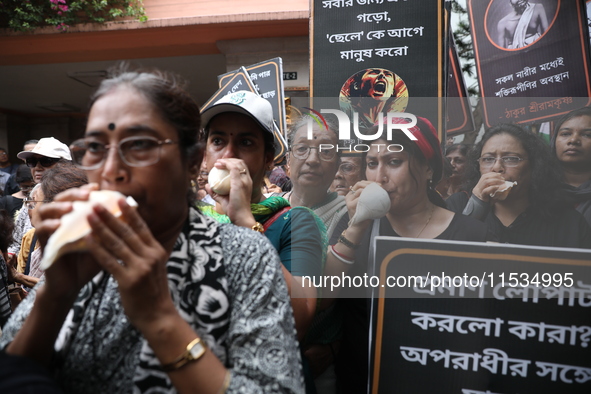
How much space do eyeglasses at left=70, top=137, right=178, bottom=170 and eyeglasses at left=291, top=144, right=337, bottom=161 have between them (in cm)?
77

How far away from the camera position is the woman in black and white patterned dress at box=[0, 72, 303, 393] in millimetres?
947

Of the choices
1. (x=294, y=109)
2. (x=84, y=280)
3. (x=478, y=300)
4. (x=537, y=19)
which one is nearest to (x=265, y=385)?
(x=84, y=280)

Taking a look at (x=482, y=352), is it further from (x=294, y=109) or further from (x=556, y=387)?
(x=294, y=109)

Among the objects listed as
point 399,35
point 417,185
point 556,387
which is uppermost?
point 399,35

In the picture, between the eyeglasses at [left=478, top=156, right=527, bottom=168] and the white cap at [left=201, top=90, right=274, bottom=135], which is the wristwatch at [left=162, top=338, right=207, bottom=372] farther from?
the eyeglasses at [left=478, top=156, right=527, bottom=168]

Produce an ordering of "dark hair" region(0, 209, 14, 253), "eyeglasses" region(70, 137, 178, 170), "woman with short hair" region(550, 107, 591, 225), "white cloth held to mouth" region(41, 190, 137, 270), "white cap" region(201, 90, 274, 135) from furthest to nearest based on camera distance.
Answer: "dark hair" region(0, 209, 14, 253) < "white cap" region(201, 90, 274, 135) < "woman with short hair" region(550, 107, 591, 225) < "eyeglasses" region(70, 137, 178, 170) < "white cloth held to mouth" region(41, 190, 137, 270)

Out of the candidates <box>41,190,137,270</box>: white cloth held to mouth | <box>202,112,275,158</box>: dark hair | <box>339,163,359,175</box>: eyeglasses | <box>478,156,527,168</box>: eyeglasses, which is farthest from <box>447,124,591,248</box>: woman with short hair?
<box>41,190,137,270</box>: white cloth held to mouth

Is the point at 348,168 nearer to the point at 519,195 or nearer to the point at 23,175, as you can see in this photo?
the point at 519,195

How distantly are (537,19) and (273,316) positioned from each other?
76.1 inches

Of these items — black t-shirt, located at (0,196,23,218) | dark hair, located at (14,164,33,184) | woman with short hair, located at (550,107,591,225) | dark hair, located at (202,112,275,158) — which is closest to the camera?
woman with short hair, located at (550,107,591,225)

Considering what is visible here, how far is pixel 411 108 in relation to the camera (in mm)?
1813

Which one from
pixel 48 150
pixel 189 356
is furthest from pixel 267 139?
pixel 48 150

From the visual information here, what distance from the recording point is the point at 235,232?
4.01ft

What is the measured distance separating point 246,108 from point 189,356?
113cm
